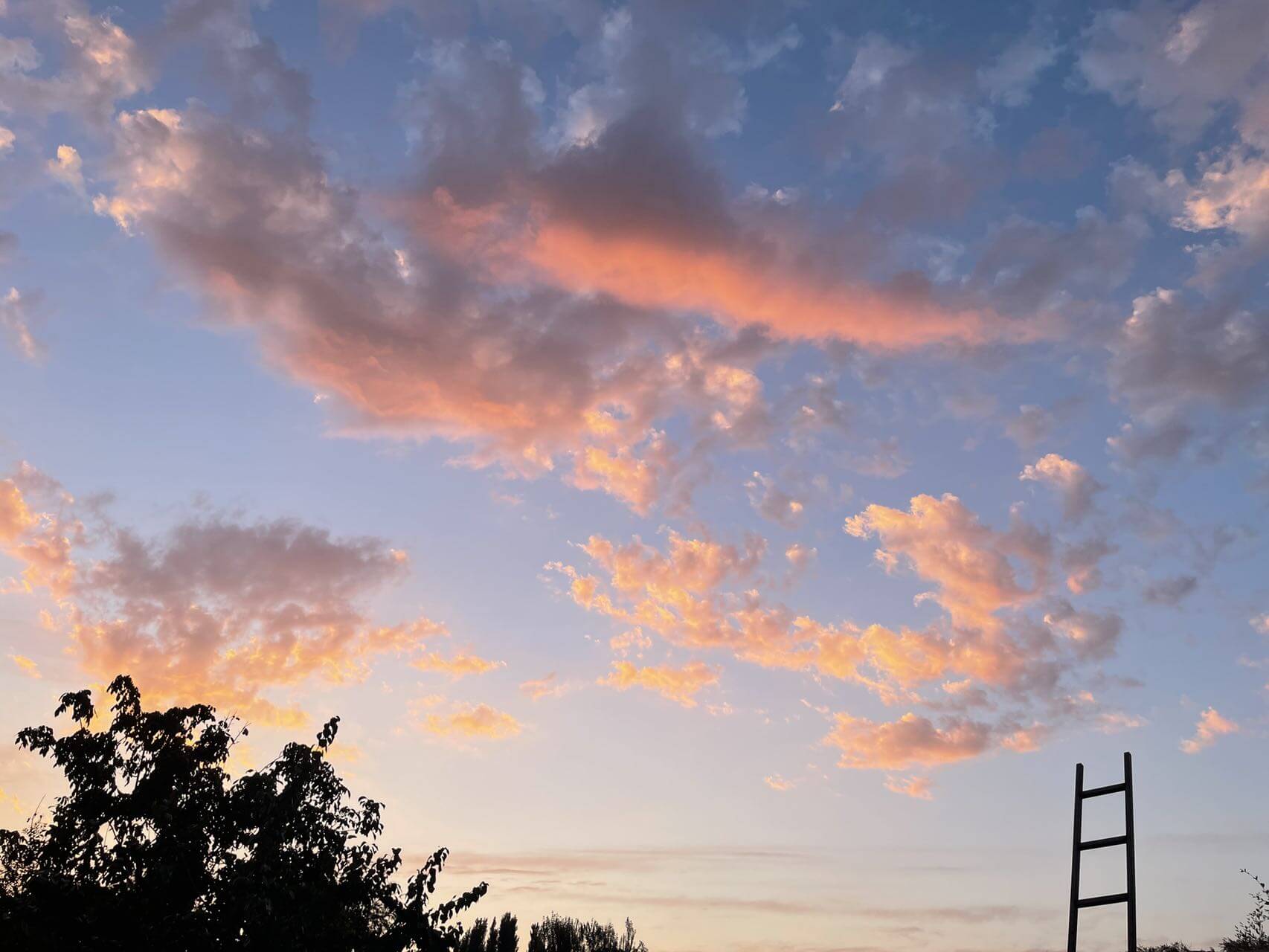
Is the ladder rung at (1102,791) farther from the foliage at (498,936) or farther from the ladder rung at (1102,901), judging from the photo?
the foliage at (498,936)

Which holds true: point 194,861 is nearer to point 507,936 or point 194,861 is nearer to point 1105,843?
point 1105,843

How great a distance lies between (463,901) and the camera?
2328cm

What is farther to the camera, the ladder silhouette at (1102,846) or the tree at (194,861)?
the tree at (194,861)

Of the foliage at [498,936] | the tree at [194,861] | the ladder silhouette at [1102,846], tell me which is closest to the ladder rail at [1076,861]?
the ladder silhouette at [1102,846]

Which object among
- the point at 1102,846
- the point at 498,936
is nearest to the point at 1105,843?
the point at 1102,846

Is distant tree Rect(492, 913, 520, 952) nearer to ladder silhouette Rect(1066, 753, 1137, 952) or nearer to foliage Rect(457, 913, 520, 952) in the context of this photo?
foliage Rect(457, 913, 520, 952)

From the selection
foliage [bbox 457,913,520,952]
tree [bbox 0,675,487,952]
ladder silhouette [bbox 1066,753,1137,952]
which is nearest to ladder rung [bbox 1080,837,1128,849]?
ladder silhouette [bbox 1066,753,1137,952]

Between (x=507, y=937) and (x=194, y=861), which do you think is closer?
(x=194, y=861)

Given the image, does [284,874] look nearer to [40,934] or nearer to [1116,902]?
[40,934]

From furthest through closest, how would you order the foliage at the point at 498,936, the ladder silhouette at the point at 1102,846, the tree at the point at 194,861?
the foliage at the point at 498,936 → the tree at the point at 194,861 → the ladder silhouette at the point at 1102,846

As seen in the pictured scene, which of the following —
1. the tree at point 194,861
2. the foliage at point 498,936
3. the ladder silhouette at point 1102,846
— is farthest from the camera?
the foliage at point 498,936

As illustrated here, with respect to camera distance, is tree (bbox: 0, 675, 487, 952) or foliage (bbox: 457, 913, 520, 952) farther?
foliage (bbox: 457, 913, 520, 952)

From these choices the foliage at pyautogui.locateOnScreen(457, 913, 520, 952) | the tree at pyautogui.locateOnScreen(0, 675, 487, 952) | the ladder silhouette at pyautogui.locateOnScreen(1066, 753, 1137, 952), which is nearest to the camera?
the ladder silhouette at pyautogui.locateOnScreen(1066, 753, 1137, 952)

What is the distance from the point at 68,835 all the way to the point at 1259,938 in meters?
27.8
